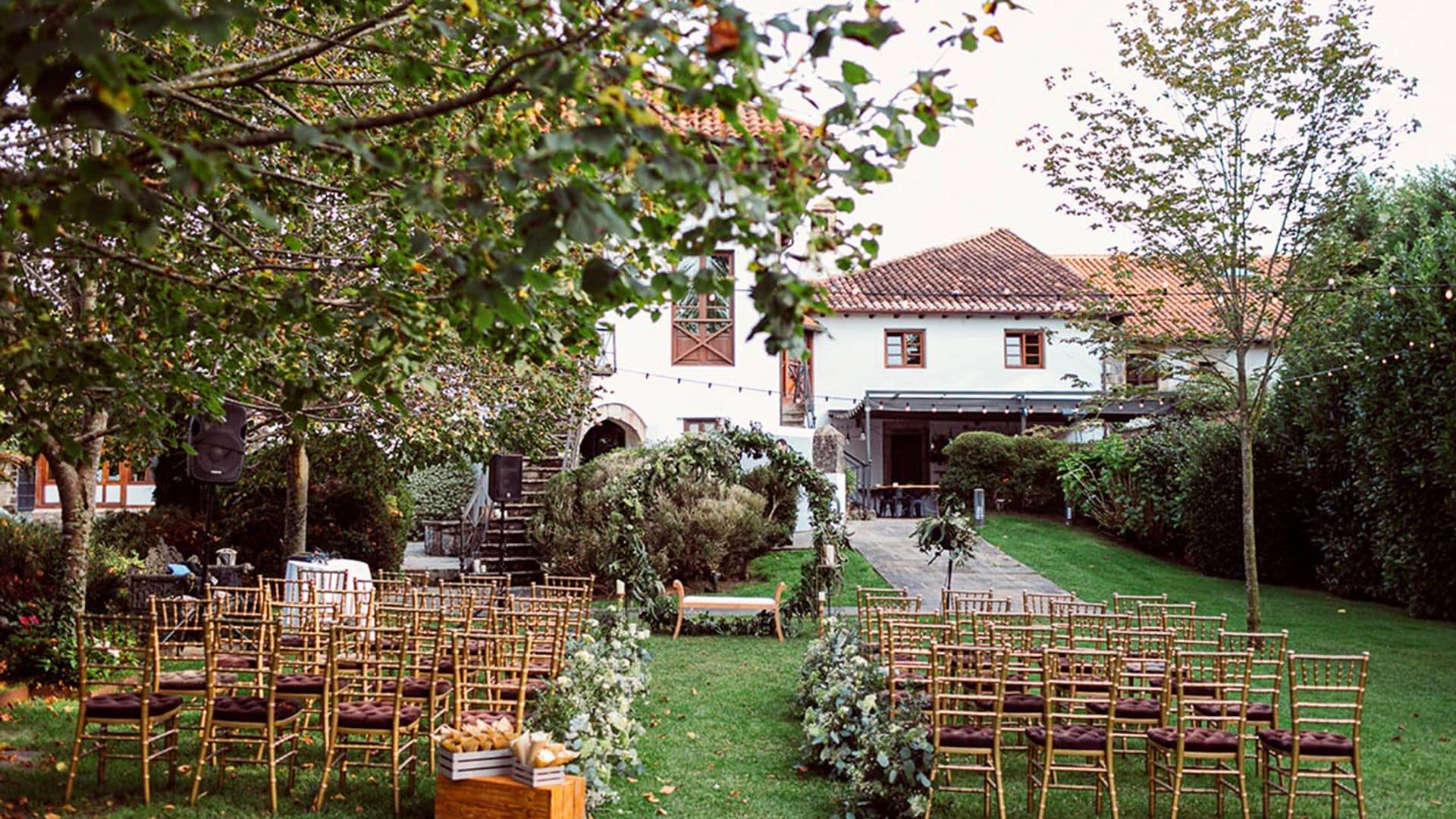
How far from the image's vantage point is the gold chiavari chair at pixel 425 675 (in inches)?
276

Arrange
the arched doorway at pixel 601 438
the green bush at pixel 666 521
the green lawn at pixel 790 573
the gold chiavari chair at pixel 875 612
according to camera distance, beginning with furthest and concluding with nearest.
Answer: the arched doorway at pixel 601 438 → the green bush at pixel 666 521 → the green lawn at pixel 790 573 → the gold chiavari chair at pixel 875 612

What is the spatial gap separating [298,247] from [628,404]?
18451mm

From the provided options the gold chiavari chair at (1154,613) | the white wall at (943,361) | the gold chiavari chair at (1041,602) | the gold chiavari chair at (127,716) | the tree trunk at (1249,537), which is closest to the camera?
the gold chiavari chair at (127,716)

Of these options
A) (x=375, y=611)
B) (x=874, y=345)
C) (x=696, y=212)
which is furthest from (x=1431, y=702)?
(x=874, y=345)

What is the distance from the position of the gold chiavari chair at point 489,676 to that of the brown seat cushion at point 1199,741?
3643 millimetres

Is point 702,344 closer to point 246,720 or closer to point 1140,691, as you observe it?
point 1140,691

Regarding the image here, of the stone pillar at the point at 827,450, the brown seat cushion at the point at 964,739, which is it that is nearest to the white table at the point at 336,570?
the brown seat cushion at the point at 964,739

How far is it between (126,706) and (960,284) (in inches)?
1062

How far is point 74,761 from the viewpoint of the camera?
6.57 meters

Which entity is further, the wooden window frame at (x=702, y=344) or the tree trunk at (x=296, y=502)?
the wooden window frame at (x=702, y=344)

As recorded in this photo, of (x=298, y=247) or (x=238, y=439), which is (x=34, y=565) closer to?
(x=238, y=439)

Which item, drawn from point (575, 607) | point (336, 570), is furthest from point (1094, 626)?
point (336, 570)

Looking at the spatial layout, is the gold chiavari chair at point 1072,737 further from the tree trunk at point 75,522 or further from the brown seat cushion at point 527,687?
the tree trunk at point 75,522

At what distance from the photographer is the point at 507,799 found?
5.87 meters
